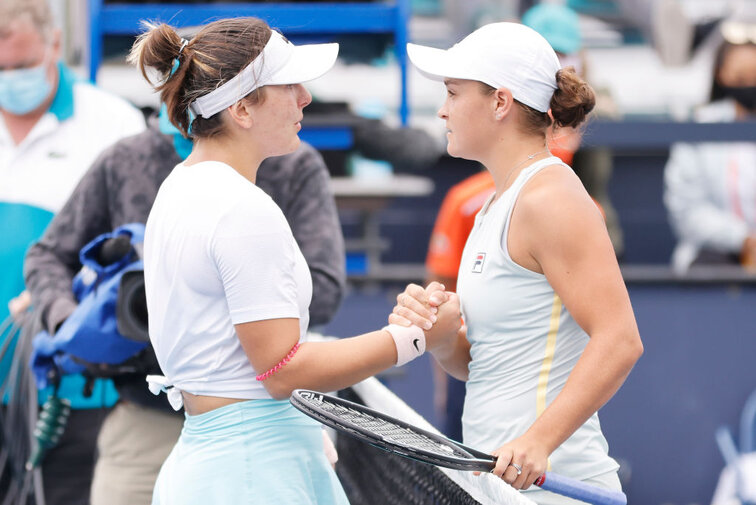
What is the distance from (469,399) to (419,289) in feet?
0.79

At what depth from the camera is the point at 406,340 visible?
6.61 feet

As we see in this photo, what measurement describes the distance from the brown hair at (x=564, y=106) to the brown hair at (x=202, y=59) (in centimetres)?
45

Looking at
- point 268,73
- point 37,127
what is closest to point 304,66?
point 268,73

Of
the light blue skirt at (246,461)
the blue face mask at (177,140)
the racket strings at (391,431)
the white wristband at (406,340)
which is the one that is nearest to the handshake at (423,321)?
the white wristband at (406,340)

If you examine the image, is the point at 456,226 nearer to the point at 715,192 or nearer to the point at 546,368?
the point at 715,192

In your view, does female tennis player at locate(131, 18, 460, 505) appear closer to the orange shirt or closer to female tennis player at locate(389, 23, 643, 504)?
female tennis player at locate(389, 23, 643, 504)

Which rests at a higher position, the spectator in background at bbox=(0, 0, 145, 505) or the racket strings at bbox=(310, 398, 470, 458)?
the racket strings at bbox=(310, 398, 470, 458)

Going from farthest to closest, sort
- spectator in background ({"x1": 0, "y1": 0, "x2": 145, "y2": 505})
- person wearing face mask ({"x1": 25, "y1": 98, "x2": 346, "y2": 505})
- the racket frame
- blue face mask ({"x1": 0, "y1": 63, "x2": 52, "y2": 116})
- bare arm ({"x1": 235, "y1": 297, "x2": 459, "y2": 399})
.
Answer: blue face mask ({"x1": 0, "y1": 63, "x2": 52, "y2": 116})
spectator in background ({"x1": 0, "y1": 0, "x2": 145, "y2": 505})
person wearing face mask ({"x1": 25, "y1": 98, "x2": 346, "y2": 505})
bare arm ({"x1": 235, "y1": 297, "x2": 459, "y2": 399})
the racket frame

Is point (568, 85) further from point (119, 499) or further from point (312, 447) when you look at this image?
point (119, 499)

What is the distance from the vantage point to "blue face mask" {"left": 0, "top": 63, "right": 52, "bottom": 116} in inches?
152

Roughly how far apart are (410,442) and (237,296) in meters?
0.38

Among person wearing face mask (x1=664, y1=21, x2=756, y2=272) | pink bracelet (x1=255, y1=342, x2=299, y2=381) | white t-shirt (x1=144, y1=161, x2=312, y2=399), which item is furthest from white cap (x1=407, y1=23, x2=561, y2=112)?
person wearing face mask (x1=664, y1=21, x2=756, y2=272)

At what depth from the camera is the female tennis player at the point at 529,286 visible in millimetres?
1924

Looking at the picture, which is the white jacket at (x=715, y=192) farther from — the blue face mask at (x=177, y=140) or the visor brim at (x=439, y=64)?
the visor brim at (x=439, y=64)
